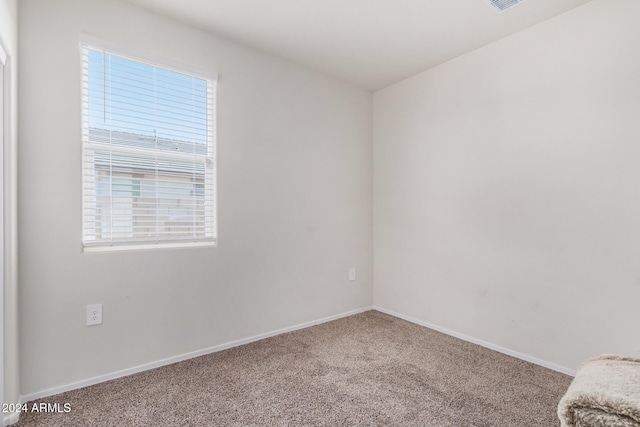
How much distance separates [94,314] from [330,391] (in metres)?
1.53

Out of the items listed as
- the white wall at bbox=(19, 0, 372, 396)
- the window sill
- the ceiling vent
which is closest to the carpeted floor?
the white wall at bbox=(19, 0, 372, 396)

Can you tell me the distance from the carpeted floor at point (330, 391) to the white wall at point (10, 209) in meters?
0.31

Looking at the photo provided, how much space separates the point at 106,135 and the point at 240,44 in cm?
126

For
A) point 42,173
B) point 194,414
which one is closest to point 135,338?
point 194,414

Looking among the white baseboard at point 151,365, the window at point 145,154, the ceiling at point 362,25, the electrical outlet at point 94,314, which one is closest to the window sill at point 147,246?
the window at point 145,154

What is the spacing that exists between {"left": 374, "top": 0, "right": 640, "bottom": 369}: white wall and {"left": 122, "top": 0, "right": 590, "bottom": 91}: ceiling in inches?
7.8

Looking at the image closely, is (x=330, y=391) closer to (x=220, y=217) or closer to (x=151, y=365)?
(x=151, y=365)

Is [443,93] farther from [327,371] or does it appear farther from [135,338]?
Result: [135,338]

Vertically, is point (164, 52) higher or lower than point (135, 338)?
higher

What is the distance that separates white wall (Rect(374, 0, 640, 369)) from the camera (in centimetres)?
197

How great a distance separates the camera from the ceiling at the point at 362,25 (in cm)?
212

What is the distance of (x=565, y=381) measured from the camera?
81.3 inches

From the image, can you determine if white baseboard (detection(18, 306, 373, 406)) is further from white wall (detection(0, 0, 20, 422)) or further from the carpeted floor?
white wall (detection(0, 0, 20, 422))

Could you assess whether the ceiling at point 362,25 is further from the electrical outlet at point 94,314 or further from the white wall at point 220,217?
the electrical outlet at point 94,314
